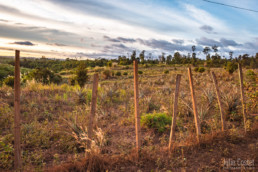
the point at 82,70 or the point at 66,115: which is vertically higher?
the point at 82,70

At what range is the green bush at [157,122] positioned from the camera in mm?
6216

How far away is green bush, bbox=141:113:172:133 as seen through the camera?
20.4 feet

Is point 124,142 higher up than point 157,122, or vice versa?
point 157,122

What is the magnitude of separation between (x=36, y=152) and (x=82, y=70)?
11.7 m

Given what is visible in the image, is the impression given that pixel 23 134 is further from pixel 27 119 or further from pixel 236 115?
pixel 236 115

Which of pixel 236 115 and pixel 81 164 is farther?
pixel 236 115

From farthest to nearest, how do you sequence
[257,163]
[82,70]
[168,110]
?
[82,70] → [168,110] → [257,163]

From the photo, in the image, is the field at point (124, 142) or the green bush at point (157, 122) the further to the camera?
the green bush at point (157, 122)

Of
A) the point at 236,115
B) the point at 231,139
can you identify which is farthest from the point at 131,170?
the point at 236,115

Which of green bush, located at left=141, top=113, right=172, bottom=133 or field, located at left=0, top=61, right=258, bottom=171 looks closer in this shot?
field, located at left=0, top=61, right=258, bottom=171

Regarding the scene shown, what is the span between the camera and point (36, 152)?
445 cm

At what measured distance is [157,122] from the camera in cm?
636

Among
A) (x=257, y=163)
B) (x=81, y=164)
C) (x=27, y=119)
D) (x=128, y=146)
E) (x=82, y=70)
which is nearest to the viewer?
(x=81, y=164)

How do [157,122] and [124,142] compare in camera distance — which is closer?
[124,142]
